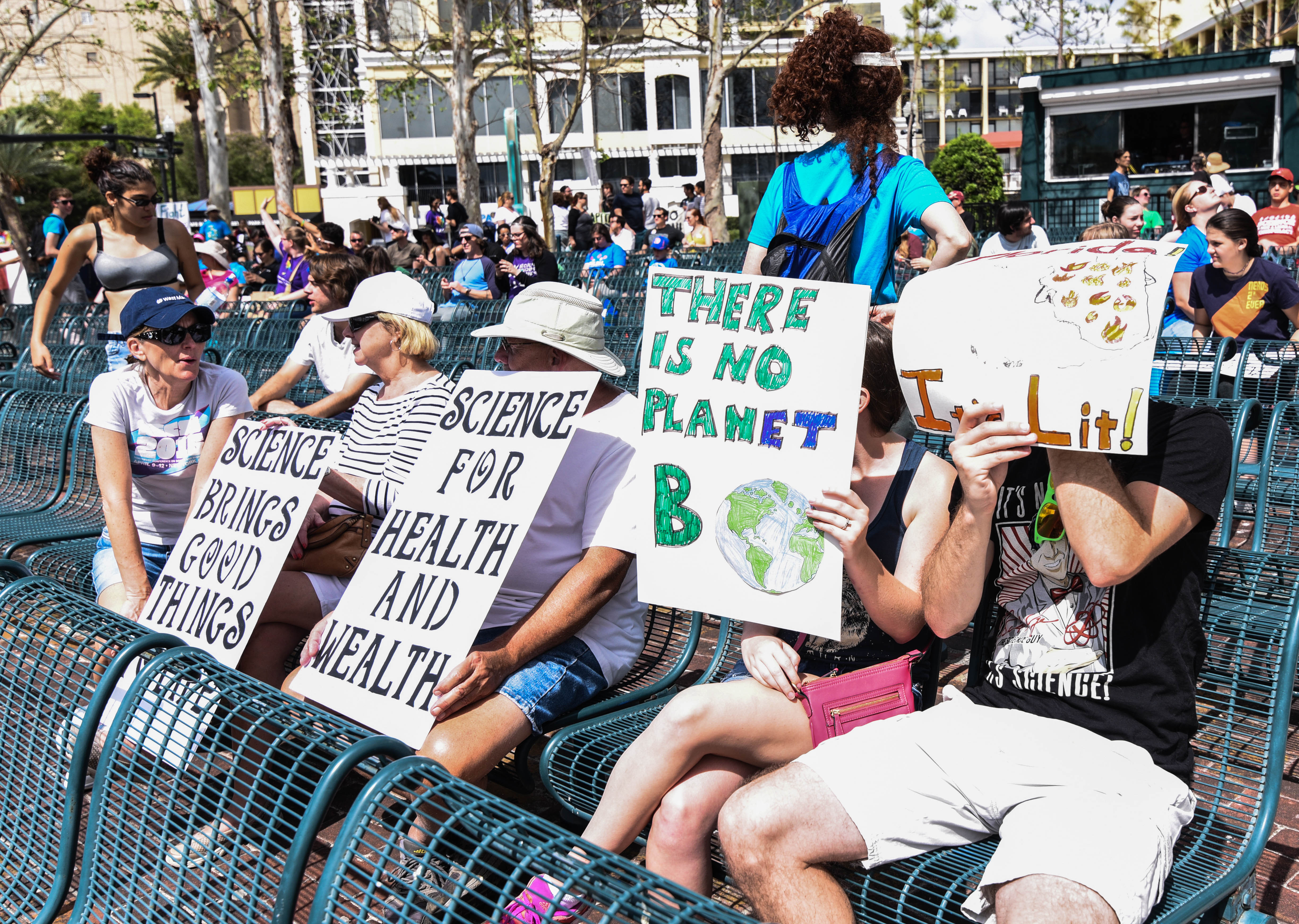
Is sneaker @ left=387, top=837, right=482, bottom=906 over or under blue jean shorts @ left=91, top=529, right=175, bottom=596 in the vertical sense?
over

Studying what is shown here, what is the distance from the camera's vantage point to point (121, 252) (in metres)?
6.01

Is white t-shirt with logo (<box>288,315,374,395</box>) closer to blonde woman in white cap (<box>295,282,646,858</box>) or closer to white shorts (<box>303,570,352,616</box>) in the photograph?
white shorts (<box>303,570,352,616</box>)

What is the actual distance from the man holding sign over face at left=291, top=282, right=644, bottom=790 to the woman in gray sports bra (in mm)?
3270

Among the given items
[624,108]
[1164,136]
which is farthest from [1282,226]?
[624,108]

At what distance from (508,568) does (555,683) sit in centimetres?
38

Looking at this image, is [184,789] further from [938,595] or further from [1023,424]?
[1023,424]

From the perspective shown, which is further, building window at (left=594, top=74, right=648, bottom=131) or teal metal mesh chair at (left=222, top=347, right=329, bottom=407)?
building window at (left=594, top=74, right=648, bottom=131)

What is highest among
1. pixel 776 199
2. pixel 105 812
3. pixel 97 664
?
pixel 776 199

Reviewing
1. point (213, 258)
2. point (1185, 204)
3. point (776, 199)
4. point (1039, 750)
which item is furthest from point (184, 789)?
point (213, 258)

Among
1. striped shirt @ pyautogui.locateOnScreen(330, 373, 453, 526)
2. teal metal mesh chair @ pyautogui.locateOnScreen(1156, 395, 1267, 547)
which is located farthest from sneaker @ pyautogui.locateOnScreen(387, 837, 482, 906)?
teal metal mesh chair @ pyautogui.locateOnScreen(1156, 395, 1267, 547)

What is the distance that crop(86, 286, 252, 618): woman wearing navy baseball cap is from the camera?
388 cm

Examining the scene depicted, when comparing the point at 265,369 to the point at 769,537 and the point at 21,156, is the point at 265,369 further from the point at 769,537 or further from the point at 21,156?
the point at 21,156

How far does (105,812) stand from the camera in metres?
2.42

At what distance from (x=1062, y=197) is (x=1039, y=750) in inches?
847
